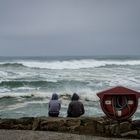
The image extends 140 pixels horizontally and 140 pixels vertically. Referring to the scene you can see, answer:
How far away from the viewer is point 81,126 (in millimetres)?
8539

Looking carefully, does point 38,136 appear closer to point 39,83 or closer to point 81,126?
point 81,126

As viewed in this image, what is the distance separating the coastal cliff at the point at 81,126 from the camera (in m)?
8.20

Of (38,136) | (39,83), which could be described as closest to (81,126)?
(38,136)

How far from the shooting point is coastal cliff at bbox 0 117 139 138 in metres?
8.20

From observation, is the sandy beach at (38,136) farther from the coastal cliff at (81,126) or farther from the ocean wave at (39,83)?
the ocean wave at (39,83)

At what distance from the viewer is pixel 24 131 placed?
854 cm

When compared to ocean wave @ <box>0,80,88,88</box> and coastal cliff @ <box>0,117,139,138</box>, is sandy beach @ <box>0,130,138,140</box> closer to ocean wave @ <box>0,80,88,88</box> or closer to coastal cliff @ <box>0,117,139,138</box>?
coastal cliff @ <box>0,117,139,138</box>

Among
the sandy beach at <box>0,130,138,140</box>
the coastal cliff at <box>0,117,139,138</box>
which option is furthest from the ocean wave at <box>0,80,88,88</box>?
the sandy beach at <box>0,130,138,140</box>

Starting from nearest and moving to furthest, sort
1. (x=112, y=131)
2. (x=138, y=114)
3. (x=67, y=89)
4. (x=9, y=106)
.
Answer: (x=112, y=131)
(x=138, y=114)
(x=9, y=106)
(x=67, y=89)

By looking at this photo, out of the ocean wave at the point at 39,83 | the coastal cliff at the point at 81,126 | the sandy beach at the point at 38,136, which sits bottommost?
the ocean wave at the point at 39,83

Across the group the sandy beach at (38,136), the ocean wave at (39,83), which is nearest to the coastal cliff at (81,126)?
the sandy beach at (38,136)

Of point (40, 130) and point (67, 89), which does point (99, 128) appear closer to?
point (40, 130)

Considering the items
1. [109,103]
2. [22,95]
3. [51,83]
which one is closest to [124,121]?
[109,103]

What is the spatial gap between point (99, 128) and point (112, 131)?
0.37m
